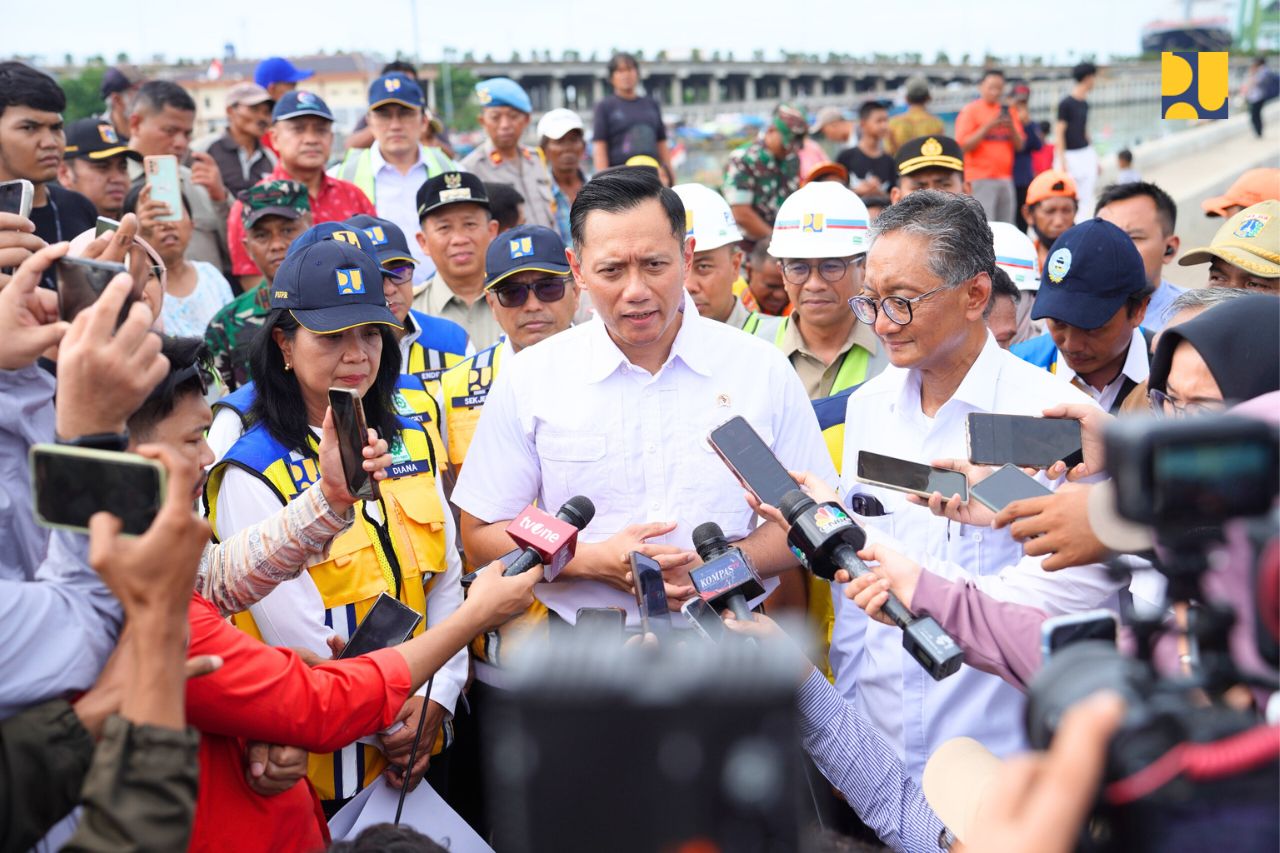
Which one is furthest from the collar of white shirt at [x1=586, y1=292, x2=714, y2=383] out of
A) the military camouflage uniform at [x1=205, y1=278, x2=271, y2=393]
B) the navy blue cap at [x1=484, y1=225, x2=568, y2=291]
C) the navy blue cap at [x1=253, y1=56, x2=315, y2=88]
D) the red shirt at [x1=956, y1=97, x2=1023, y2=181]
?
the red shirt at [x1=956, y1=97, x2=1023, y2=181]

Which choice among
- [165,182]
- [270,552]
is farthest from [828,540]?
[165,182]

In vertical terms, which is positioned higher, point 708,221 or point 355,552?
point 708,221

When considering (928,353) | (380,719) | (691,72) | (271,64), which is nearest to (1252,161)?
(271,64)

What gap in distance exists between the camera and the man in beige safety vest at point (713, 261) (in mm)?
5094

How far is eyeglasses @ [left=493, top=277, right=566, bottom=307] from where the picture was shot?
→ 14.8 ft

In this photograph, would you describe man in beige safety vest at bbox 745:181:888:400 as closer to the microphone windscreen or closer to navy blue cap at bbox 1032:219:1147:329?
navy blue cap at bbox 1032:219:1147:329

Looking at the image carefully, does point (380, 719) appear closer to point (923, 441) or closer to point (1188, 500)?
point (923, 441)

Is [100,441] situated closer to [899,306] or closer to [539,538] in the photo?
[539,538]

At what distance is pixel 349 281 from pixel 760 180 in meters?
5.82

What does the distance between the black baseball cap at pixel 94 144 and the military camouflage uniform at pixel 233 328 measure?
2236 millimetres

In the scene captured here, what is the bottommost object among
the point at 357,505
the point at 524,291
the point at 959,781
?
the point at 959,781

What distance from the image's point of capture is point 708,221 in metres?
5.12

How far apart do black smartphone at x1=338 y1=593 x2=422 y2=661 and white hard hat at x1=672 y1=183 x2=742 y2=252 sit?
2.58m

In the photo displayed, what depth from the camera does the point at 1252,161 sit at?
15773 mm
